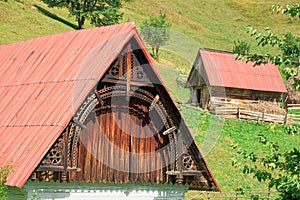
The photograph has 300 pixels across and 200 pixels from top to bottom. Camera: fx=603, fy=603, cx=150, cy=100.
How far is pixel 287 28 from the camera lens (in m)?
94.2

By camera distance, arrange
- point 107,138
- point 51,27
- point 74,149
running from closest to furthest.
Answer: point 74,149 → point 107,138 → point 51,27

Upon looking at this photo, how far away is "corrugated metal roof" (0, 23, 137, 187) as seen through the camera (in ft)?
44.1

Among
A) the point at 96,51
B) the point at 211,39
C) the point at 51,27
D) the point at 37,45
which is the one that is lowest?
the point at 96,51

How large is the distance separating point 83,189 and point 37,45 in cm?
584

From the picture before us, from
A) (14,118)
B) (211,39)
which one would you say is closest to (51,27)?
(211,39)

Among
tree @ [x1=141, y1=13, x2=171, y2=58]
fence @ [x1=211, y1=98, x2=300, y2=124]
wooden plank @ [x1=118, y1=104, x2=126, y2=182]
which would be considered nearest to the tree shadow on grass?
tree @ [x1=141, y1=13, x2=171, y2=58]

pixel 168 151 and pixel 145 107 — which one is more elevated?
pixel 145 107

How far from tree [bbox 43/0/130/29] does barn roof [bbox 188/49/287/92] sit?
50.9ft

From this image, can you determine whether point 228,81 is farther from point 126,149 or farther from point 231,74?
point 126,149

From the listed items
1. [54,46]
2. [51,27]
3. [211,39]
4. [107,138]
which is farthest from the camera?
[211,39]

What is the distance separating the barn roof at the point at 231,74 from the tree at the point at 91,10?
15517 mm

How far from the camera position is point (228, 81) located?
149ft

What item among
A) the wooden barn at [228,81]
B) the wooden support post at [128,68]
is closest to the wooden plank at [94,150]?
the wooden support post at [128,68]

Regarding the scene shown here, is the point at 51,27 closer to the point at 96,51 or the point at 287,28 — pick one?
the point at 96,51
